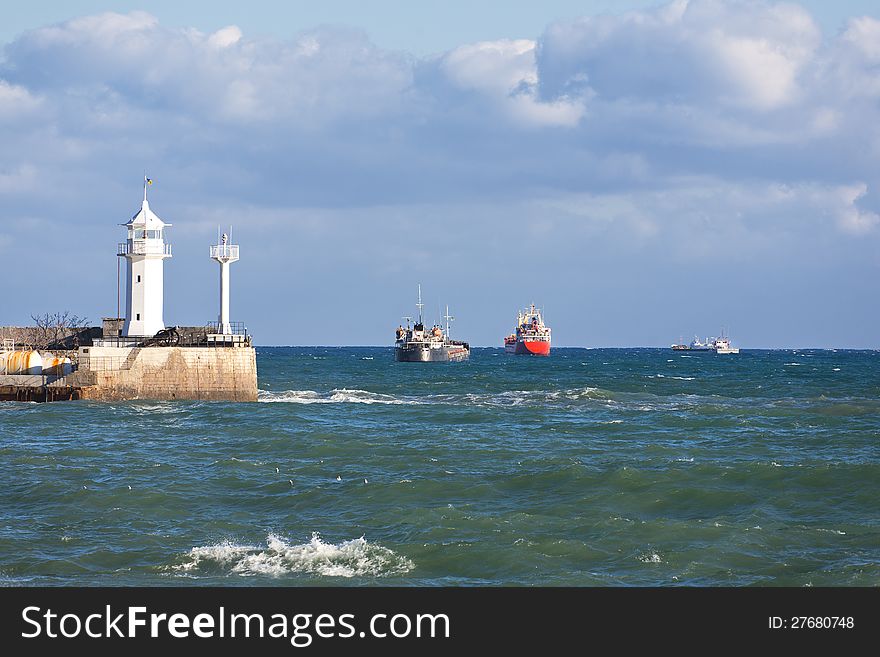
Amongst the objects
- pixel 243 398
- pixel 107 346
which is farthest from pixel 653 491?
pixel 107 346

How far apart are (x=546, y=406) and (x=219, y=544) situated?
34.6 m

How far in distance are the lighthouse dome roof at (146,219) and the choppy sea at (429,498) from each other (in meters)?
10.6

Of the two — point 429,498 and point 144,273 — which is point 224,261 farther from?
point 429,498

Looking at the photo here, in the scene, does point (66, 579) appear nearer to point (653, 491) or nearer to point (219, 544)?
point (219, 544)

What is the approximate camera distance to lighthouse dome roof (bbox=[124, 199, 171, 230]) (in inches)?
2030

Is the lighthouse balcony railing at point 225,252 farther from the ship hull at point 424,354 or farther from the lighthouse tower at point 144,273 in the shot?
the ship hull at point 424,354

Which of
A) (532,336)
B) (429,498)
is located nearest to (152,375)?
(429,498)

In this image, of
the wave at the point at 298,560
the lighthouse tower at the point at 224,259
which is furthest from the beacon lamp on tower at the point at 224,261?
the wave at the point at 298,560

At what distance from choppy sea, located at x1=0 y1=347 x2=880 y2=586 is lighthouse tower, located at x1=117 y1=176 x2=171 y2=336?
6910mm

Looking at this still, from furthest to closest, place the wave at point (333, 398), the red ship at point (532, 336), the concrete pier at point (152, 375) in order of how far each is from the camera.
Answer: the red ship at point (532, 336) → the wave at point (333, 398) → the concrete pier at point (152, 375)

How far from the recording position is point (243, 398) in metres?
47.2

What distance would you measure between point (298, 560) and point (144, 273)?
36.0 m

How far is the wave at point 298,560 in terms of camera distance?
17125 millimetres
